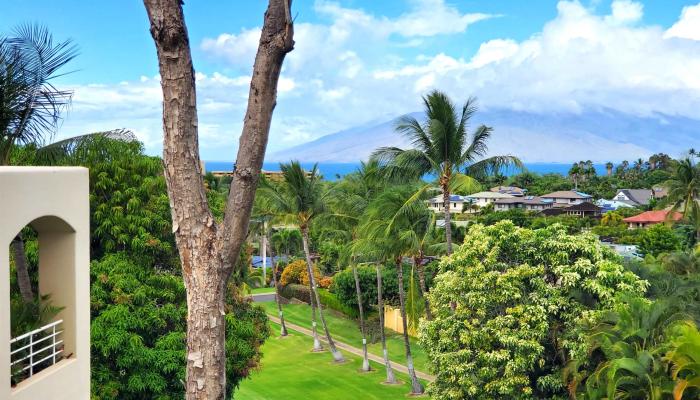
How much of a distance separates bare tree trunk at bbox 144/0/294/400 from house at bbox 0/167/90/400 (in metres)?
2.88

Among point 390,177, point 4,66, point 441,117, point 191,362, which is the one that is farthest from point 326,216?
point 191,362

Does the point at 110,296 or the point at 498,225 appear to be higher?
the point at 498,225

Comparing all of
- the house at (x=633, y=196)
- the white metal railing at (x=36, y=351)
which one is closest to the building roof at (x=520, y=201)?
the house at (x=633, y=196)

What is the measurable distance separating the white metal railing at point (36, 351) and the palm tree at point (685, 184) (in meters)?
39.3

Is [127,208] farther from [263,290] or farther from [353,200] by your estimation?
[263,290]

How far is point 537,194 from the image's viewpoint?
10581 centimetres

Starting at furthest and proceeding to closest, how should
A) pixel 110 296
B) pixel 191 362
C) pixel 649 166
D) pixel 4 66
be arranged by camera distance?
pixel 649 166 → pixel 110 296 → pixel 4 66 → pixel 191 362

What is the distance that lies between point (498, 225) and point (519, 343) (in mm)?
3148

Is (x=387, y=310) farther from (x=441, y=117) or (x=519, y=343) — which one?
(x=519, y=343)

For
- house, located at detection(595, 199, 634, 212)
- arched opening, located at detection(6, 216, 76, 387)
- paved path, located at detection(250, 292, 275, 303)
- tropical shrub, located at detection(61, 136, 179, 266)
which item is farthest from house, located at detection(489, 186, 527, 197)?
arched opening, located at detection(6, 216, 76, 387)

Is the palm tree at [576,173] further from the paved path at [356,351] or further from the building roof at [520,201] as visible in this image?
the paved path at [356,351]

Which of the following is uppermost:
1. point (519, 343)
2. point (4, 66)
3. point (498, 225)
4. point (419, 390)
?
point (4, 66)

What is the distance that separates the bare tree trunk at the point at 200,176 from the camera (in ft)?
16.7

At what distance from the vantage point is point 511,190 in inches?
4183
